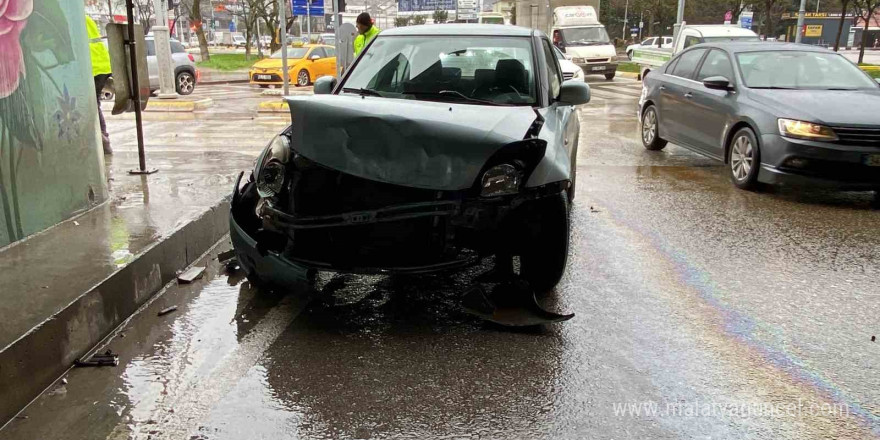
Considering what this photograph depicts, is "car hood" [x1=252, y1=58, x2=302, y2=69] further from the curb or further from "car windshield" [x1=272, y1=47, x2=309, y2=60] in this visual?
the curb

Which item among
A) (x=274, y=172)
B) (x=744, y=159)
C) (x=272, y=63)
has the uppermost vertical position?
(x=272, y=63)

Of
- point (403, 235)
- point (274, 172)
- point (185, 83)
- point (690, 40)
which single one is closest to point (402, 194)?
point (403, 235)

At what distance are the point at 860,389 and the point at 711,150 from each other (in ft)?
18.5

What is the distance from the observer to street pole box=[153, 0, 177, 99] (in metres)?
15.9

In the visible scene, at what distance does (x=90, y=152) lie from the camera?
609 centimetres

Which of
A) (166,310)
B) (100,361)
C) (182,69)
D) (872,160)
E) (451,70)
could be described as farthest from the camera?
(182,69)

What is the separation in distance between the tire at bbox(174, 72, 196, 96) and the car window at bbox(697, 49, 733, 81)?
51.9ft

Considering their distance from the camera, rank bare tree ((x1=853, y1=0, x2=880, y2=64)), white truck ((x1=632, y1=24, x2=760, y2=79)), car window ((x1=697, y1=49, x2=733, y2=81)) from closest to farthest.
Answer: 1. car window ((x1=697, y1=49, x2=733, y2=81))
2. white truck ((x1=632, y1=24, x2=760, y2=79))
3. bare tree ((x1=853, y1=0, x2=880, y2=64))

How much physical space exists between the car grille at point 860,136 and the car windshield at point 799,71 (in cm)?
124

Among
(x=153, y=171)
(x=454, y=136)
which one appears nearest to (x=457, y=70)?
(x=454, y=136)

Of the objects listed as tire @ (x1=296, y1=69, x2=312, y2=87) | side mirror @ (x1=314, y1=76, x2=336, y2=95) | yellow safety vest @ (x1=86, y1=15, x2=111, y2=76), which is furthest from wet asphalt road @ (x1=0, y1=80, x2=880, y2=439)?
tire @ (x1=296, y1=69, x2=312, y2=87)

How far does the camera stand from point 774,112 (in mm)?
7289

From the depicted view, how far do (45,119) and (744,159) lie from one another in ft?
23.2

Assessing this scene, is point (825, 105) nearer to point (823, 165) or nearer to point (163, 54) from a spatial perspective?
point (823, 165)
